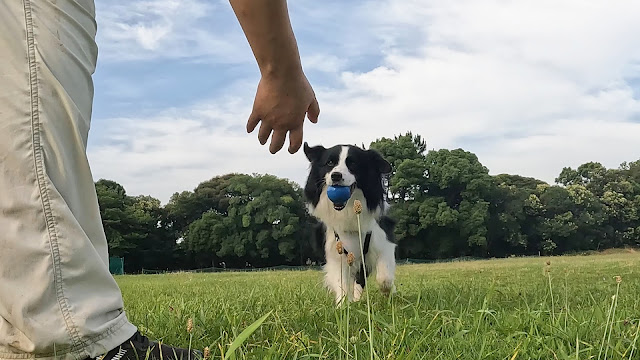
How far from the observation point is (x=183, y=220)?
4919cm

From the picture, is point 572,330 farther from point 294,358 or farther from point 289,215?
point 289,215

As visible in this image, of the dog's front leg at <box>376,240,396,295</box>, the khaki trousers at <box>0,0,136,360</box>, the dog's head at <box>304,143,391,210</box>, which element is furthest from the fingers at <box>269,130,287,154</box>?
the dog's head at <box>304,143,391,210</box>

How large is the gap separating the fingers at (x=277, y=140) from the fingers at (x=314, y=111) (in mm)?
142

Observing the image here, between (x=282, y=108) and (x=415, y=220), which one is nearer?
(x=282, y=108)

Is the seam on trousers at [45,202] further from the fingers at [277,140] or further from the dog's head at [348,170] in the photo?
the dog's head at [348,170]

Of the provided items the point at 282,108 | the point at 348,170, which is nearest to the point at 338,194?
the point at 348,170

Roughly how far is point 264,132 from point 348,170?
10.4 ft

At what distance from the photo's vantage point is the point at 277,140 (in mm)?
2211

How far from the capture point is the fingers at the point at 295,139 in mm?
2213

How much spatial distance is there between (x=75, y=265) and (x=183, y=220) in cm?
4915

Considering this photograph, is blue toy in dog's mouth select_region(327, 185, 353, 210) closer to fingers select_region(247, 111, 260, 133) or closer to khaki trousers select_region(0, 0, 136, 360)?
fingers select_region(247, 111, 260, 133)

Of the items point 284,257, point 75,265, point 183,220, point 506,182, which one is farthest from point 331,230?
point 506,182

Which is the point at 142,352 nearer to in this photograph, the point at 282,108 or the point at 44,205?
the point at 44,205

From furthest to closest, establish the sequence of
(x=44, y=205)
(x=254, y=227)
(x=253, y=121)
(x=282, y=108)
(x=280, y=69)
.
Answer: (x=254, y=227), (x=253, y=121), (x=282, y=108), (x=280, y=69), (x=44, y=205)
